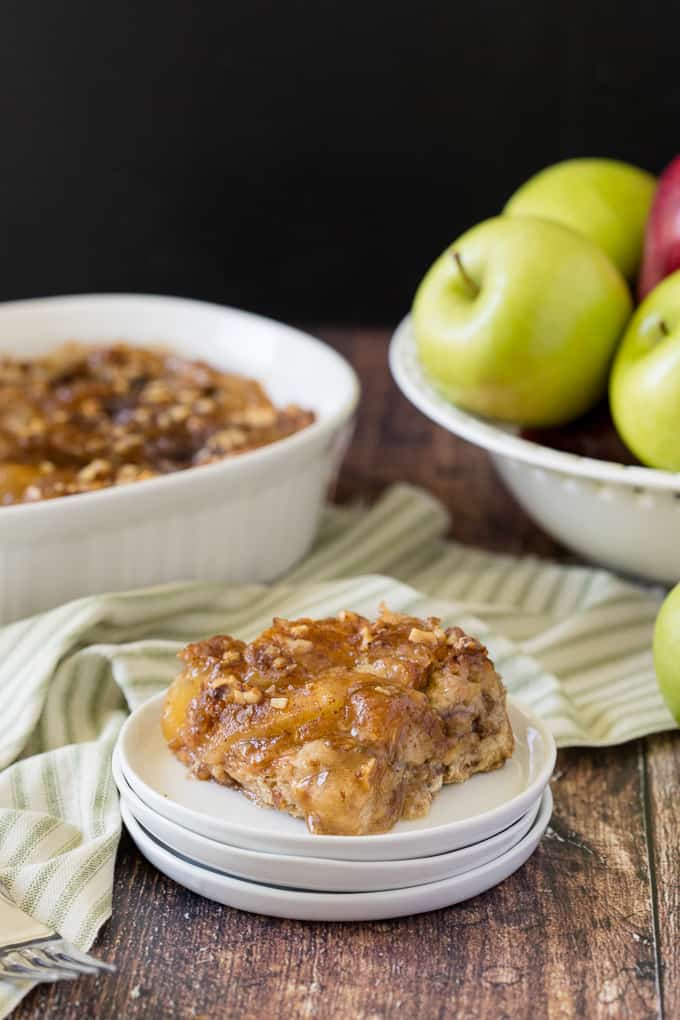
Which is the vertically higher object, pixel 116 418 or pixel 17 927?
pixel 17 927

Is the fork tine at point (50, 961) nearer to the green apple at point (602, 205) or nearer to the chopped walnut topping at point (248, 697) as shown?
the chopped walnut topping at point (248, 697)

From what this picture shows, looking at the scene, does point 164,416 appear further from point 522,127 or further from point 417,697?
point 522,127

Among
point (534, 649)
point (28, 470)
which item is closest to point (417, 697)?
point (534, 649)

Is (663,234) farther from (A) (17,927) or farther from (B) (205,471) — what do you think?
(A) (17,927)

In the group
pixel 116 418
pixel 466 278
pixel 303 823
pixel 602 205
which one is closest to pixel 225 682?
pixel 303 823

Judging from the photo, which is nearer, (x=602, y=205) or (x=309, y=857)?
(x=309, y=857)

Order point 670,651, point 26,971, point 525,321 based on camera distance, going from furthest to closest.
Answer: point 525,321 < point 670,651 < point 26,971

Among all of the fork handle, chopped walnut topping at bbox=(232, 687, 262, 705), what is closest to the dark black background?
chopped walnut topping at bbox=(232, 687, 262, 705)
